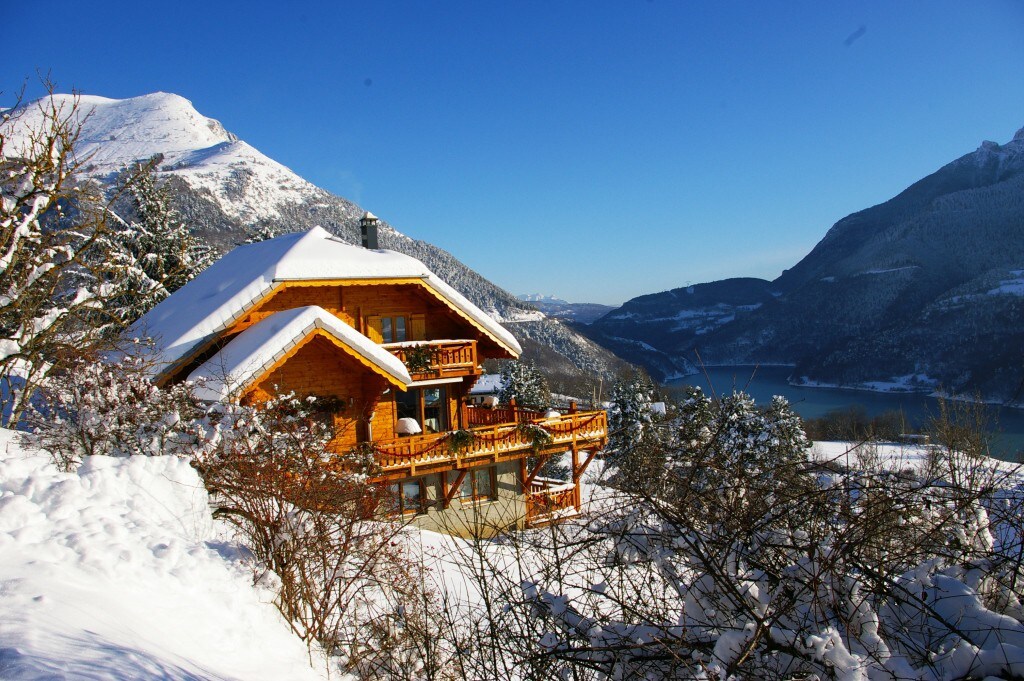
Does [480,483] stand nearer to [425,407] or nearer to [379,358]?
[425,407]

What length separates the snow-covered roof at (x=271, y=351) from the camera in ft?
46.8

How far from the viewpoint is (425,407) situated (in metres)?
22.1

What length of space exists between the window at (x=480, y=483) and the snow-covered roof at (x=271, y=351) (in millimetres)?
4172

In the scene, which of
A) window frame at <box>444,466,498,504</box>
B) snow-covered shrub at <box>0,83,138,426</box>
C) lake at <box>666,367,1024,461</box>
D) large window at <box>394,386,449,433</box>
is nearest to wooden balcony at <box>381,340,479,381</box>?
large window at <box>394,386,449,433</box>

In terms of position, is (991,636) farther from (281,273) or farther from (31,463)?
(281,273)

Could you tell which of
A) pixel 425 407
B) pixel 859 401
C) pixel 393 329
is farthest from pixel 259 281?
pixel 859 401

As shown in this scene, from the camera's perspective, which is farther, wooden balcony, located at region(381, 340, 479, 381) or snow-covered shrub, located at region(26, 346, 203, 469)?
wooden balcony, located at region(381, 340, 479, 381)

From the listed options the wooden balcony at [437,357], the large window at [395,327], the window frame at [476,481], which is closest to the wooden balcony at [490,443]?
the window frame at [476,481]

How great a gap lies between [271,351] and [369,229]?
1121cm

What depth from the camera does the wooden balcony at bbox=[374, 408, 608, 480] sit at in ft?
56.3

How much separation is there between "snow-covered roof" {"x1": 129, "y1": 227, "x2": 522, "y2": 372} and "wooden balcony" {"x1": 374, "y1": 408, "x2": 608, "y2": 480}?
3.47 meters

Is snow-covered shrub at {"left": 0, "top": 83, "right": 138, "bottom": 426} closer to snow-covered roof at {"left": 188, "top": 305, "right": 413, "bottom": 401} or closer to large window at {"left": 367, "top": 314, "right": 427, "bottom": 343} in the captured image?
snow-covered roof at {"left": 188, "top": 305, "right": 413, "bottom": 401}

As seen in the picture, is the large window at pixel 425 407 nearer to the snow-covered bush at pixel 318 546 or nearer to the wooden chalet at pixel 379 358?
the wooden chalet at pixel 379 358

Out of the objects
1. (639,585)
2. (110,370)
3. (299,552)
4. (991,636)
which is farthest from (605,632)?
(110,370)
